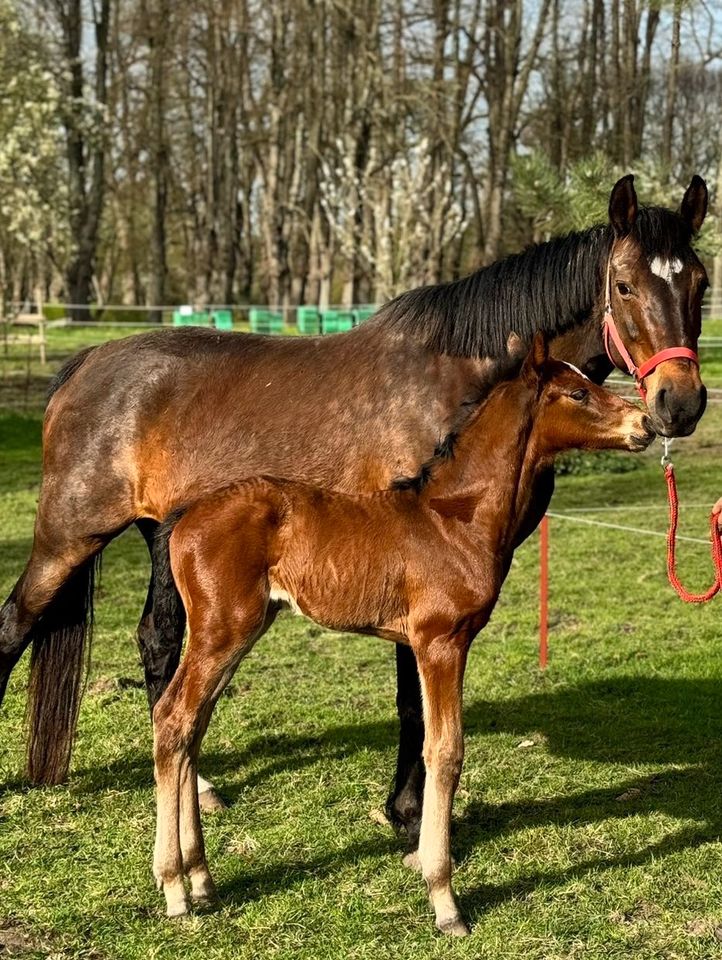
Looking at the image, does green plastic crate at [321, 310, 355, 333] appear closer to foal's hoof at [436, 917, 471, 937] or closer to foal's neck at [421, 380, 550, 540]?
foal's neck at [421, 380, 550, 540]

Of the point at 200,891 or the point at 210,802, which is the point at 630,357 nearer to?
the point at 200,891

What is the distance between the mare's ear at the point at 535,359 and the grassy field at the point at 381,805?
199 cm

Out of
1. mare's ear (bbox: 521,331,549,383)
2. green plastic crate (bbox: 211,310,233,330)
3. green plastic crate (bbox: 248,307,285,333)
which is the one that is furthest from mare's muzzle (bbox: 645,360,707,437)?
green plastic crate (bbox: 211,310,233,330)

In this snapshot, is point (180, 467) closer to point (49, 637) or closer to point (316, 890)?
point (49, 637)

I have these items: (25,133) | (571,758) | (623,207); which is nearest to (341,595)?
(623,207)

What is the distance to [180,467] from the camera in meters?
5.00

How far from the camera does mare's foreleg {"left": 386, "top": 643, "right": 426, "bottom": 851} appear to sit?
16.1 feet

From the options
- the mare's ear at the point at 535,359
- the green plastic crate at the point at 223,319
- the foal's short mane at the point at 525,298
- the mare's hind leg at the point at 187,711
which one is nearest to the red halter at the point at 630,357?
the foal's short mane at the point at 525,298

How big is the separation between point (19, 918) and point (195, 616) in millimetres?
1359

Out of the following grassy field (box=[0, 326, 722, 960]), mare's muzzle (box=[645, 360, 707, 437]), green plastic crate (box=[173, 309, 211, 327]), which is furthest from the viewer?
green plastic crate (box=[173, 309, 211, 327])

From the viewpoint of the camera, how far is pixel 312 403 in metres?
4.81

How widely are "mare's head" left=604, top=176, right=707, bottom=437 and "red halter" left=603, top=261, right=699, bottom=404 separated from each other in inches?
0.4

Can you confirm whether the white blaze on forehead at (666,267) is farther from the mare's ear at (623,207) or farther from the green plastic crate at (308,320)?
the green plastic crate at (308,320)

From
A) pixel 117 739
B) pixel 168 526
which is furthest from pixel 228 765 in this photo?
pixel 168 526
